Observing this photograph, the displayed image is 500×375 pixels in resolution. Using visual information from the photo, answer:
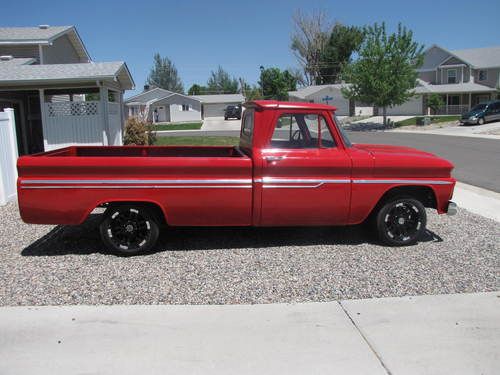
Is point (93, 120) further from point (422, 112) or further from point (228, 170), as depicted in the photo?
point (422, 112)

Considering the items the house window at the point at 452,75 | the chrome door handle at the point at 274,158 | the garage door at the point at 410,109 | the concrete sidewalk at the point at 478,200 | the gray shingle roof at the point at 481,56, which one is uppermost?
the gray shingle roof at the point at 481,56

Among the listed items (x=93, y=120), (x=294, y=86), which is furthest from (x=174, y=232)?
(x=294, y=86)

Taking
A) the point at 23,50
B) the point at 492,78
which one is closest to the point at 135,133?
the point at 23,50

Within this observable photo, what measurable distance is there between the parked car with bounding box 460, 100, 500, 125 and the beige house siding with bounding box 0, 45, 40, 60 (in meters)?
31.1

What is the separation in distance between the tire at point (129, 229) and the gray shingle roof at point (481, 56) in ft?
173

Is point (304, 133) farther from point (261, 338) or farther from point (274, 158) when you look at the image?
point (261, 338)

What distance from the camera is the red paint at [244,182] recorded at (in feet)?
18.2

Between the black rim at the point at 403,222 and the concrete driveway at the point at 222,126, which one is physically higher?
the concrete driveway at the point at 222,126

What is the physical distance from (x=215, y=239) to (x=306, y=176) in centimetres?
163

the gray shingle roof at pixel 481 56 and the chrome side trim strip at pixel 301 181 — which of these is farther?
the gray shingle roof at pixel 481 56

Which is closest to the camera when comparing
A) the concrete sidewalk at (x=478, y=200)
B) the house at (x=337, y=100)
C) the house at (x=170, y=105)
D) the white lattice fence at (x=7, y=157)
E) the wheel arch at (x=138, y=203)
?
the wheel arch at (x=138, y=203)

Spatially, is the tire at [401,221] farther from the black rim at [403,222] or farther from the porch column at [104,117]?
the porch column at [104,117]

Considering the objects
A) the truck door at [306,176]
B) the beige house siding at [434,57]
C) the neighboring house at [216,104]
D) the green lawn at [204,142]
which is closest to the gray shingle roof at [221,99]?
the neighboring house at [216,104]

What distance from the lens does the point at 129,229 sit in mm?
5789
